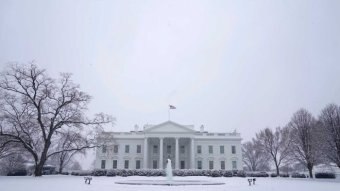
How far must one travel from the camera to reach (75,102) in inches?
1204

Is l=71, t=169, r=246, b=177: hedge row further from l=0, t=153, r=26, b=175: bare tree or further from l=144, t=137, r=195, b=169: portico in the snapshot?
Result: l=0, t=153, r=26, b=175: bare tree

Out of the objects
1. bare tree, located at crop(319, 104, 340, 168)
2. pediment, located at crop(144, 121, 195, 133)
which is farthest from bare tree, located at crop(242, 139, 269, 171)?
bare tree, located at crop(319, 104, 340, 168)

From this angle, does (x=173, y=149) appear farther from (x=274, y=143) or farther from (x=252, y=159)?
(x=252, y=159)

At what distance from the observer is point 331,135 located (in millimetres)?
34750

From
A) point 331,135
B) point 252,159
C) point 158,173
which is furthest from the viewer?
point 252,159

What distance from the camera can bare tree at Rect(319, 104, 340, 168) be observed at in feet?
113

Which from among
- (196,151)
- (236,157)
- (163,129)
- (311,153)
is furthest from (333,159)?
(163,129)

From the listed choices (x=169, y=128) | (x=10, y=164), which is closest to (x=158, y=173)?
(x=169, y=128)

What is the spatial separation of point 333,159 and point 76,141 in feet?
111

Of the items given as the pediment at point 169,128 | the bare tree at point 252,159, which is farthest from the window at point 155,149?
the bare tree at point 252,159

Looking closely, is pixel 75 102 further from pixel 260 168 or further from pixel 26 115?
pixel 260 168

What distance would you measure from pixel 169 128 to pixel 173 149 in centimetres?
565

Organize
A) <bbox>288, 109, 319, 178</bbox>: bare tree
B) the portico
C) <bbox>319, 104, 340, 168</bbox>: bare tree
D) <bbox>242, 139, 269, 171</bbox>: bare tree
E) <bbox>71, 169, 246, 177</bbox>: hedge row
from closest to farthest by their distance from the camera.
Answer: <bbox>319, 104, 340, 168</bbox>: bare tree, <bbox>288, 109, 319, 178</bbox>: bare tree, <bbox>71, 169, 246, 177</bbox>: hedge row, the portico, <bbox>242, 139, 269, 171</bbox>: bare tree

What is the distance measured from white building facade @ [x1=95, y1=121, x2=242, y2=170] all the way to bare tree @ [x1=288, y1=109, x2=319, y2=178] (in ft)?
50.0
